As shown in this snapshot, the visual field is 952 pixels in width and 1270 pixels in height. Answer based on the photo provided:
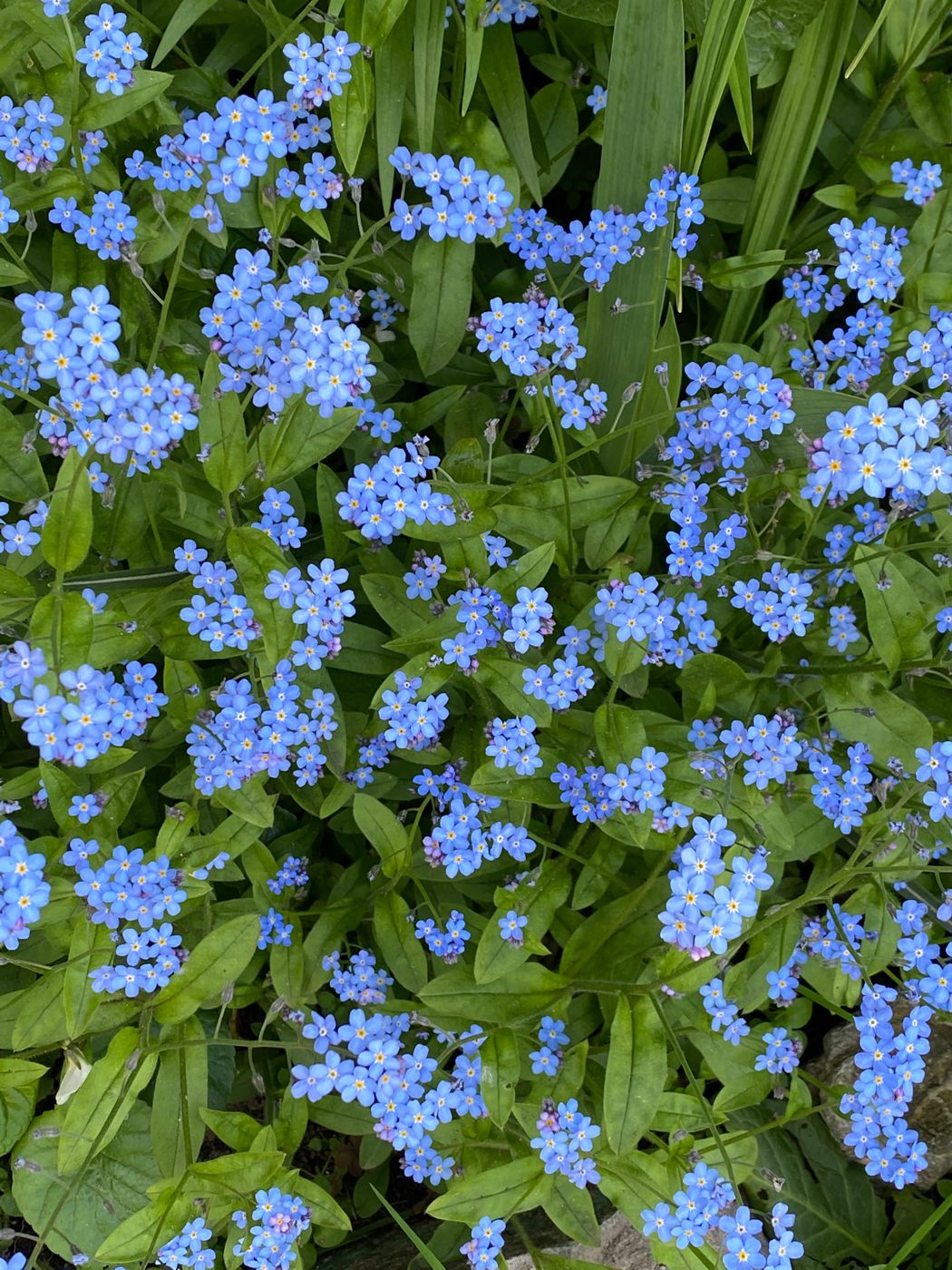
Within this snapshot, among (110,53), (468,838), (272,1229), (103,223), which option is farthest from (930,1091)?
(110,53)

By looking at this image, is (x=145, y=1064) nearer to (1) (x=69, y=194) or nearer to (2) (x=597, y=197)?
(1) (x=69, y=194)

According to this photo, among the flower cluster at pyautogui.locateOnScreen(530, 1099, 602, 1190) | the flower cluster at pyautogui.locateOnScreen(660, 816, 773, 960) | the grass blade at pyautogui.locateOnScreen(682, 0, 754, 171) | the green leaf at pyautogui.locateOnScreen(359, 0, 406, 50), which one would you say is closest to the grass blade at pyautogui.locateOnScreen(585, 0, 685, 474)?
the grass blade at pyautogui.locateOnScreen(682, 0, 754, 171)

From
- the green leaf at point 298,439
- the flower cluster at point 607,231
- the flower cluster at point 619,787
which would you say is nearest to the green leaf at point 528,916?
the flower cluster at point 619,787

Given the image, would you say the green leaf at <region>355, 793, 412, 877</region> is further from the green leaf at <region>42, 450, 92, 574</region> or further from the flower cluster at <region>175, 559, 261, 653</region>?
the green leaf at <region>42, 450, 92, 574</region>

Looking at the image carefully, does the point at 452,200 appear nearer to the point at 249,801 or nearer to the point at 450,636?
the point at 450,636

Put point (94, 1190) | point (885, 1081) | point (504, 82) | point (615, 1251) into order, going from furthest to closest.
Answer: point (615, 1251) → point (504, 82) → point (94, 1190) → point (885, 1081)

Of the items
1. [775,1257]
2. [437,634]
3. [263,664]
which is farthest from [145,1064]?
[775,1257]
